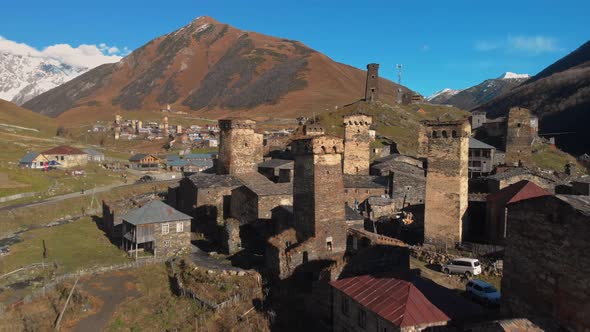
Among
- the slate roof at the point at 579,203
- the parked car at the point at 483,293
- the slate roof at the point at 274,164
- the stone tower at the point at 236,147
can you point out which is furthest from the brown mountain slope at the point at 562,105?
the slate roof at the point at 579,203

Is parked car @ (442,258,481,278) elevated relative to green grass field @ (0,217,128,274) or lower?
elevated

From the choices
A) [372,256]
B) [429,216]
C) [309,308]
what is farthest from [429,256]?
[309,308]

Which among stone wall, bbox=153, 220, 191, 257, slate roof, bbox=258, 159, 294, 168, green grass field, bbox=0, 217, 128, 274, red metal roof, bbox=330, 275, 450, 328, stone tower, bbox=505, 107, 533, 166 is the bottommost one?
green grass field, bbox=0, 217, 128, 274

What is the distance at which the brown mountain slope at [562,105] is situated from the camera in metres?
85.7

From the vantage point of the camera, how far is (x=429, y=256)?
23969 mm

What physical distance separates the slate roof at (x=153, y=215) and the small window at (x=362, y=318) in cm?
1745

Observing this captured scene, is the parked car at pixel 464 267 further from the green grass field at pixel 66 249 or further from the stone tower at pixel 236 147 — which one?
the stone tower at pixel 236 147

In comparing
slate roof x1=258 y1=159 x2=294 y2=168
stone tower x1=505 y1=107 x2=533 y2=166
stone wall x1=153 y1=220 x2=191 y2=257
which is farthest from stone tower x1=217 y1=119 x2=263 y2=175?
stone tower x1=505 y1=107 x2=533 y2=166

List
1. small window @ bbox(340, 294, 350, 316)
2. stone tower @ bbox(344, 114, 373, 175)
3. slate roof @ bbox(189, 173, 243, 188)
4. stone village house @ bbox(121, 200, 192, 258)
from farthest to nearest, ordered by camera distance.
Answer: stone tower @ bbox(344, 114, 373, 175)
slate roof @ bbox(189, 173, 243, 188)
stone village house @ bbox(121, 200, 192, 258)
small window @ bbox(340, 294, 350, 316)

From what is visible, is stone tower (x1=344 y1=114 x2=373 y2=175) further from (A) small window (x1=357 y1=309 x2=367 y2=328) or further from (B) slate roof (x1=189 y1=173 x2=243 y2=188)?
(A) small window (x1=357 y1=309 x2=367 y2=328)

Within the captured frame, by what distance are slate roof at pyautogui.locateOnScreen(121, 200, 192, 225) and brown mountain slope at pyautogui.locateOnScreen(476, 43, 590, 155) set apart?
74168 millimetres

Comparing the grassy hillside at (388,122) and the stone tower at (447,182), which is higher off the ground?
the grassy hillside at (388,122)

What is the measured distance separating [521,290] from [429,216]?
1255 centimetres

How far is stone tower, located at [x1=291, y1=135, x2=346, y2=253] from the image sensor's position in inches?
865
